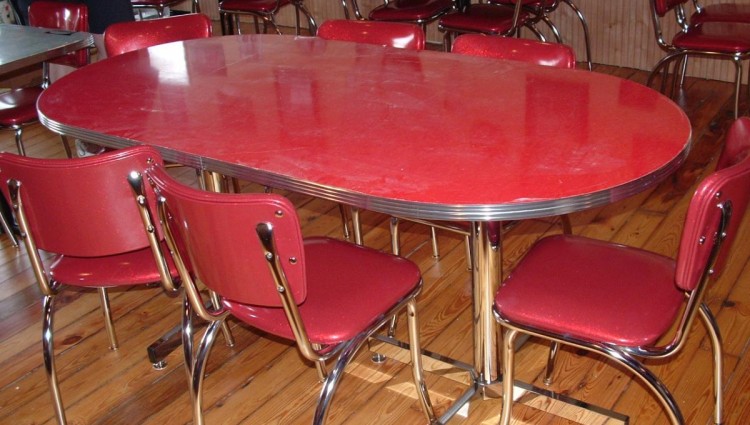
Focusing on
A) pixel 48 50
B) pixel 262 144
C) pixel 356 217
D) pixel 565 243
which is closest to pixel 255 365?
pixel 356 217

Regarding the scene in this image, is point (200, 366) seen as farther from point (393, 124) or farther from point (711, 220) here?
point (711, 220)

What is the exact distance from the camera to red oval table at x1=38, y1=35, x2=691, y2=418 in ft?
5.93

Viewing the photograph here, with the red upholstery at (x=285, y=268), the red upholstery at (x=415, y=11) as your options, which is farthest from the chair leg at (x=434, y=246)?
the red upholstery at (x=415, y=11)

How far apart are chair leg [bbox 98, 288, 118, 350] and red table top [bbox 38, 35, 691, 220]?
0.56 meters

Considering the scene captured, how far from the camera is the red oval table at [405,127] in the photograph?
1.81m

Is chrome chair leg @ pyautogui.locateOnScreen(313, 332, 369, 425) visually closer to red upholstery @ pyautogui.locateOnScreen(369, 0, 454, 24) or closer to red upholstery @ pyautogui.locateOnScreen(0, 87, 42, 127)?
red upholstery @ pyautogui.locateOnScreen(0, 87, 42, 127)

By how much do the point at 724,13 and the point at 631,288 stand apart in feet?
8.53

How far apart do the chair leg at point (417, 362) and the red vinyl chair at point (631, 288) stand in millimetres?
241

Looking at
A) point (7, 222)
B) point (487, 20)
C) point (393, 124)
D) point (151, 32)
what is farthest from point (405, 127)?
point (487, 20)

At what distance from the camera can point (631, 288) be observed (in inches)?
76.0

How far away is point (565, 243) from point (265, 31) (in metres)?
4.40

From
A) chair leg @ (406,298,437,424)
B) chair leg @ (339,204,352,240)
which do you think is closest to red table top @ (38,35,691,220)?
chair leg @ (406,298,437,424)

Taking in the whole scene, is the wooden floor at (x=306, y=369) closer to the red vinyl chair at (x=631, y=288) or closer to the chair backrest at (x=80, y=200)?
the red vinyl chair at (x=631, y=288)

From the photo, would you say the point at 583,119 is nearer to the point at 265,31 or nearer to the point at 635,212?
the point at 635,212
